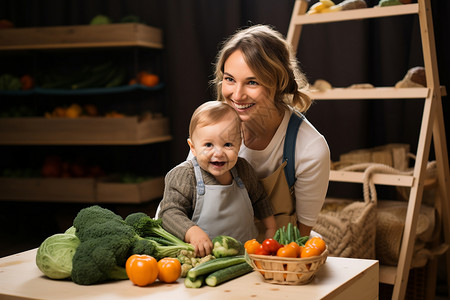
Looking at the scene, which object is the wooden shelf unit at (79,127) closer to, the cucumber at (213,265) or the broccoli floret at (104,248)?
the broccoli floret at (104,248)

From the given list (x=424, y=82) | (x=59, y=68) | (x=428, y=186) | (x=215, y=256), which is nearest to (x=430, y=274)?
(x=428, y=186)

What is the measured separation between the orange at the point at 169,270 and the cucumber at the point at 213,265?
0.04 metres

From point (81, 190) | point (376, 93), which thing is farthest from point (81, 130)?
point (376, 93)

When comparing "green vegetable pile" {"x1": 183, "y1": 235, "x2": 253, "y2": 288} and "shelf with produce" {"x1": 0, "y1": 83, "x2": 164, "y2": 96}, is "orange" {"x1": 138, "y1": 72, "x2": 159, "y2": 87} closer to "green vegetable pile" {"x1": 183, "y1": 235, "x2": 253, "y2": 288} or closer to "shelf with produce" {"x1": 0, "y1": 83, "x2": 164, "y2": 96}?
"shelf with produce" {"x1": 0, "y1": 83, "x2": 164, "y2": 96}

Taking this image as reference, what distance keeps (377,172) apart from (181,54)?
6.57 ft

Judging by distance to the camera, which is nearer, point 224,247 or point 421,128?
Result: point 224,247

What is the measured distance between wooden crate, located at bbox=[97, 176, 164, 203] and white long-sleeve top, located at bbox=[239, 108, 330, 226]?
7.84ft

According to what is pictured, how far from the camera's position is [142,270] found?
1373 mm

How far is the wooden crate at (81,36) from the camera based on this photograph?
4.28 metres

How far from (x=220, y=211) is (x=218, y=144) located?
0.19 m

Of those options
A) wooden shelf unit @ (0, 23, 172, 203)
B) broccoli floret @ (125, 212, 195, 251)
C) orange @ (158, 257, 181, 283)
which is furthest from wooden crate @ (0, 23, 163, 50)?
orange @ (158, 257, 181, 283)

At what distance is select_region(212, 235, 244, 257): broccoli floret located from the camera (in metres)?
1.51

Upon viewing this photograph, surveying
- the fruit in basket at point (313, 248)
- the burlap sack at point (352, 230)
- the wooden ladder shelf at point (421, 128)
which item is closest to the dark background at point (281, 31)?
the wooden ladder shelf at point (421, 128)

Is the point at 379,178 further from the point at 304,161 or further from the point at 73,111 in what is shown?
the point at 73,111
